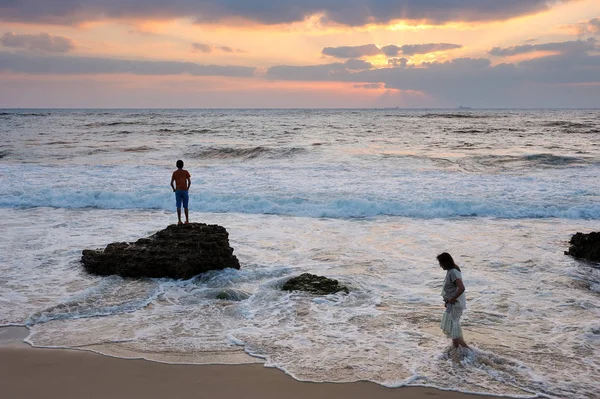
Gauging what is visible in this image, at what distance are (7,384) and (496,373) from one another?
5472 millimetres

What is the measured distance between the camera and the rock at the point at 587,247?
1021 cm

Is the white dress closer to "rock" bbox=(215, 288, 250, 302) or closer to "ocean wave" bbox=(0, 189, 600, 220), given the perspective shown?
"rock" bbox=(215, 288, 250, 302)

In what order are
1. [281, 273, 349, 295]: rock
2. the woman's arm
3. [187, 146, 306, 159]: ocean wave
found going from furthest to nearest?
[187, 146, 306, 159]: ocean wave
[281, 273, 349, 295]: rock
the woman's arm

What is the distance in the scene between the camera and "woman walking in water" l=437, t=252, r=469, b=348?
20.5 feet

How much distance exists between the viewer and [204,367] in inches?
232

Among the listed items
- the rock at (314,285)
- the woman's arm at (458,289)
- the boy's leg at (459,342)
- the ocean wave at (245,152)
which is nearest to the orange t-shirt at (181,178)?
the rock at (314,285)

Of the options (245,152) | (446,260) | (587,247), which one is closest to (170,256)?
(446,260)

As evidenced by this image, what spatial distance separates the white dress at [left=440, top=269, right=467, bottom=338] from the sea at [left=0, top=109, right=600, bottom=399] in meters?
0.27

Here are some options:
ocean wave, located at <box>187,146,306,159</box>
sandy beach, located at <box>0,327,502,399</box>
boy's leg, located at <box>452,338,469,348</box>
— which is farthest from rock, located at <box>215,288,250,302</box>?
ocean wave, located at <box>187,146,306,159</box>

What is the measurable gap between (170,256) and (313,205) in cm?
745

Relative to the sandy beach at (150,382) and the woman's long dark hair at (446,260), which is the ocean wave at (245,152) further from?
the sandy beach at (150,382)

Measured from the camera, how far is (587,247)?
10.3 m

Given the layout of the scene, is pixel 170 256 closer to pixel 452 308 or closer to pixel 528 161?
pixel 452 308

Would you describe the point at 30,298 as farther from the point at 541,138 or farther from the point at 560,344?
the point at 541,138
